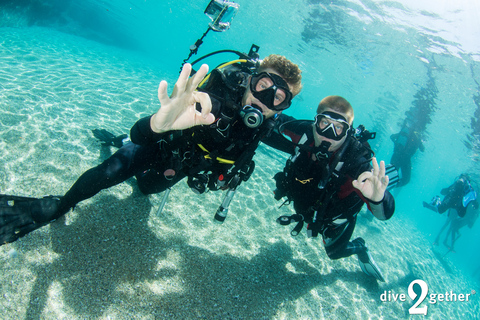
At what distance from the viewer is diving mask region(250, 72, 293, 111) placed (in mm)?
3072

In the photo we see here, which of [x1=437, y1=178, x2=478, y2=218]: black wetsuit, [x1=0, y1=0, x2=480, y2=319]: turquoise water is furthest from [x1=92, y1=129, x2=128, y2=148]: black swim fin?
[x1=437, y1=178, x2=478, y2=218]: black wetsuit

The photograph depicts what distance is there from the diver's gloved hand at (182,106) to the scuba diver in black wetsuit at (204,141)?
0.01m

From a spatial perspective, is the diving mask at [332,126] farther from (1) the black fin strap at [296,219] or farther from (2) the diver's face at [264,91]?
(1) the black fin strap at [296,219]

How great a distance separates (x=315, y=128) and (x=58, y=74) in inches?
522

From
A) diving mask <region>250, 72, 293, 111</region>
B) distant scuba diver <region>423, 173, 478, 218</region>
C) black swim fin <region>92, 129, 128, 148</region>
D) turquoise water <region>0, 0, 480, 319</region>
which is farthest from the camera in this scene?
distant scuba diver <region>423, 173, 478, 218</region>

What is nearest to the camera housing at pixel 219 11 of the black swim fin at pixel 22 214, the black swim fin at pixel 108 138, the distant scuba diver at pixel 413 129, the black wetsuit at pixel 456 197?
the black swim fin at pixel 108 138

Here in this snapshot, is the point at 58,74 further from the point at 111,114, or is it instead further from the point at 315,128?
the point at 315,128

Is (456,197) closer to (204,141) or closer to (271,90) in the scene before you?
(271,90)

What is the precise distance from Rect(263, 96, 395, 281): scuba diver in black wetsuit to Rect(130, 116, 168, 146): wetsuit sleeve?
7.42 feet

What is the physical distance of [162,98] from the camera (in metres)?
2.15

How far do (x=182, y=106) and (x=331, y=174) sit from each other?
2678mm

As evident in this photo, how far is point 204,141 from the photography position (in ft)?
10.7

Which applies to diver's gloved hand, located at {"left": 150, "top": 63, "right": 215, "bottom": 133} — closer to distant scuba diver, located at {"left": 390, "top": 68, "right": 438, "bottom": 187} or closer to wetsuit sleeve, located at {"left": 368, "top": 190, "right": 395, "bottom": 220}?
wetsuit sleeve, located at {"left": 368, "top": 190, "right": 395, "bottom": 220}

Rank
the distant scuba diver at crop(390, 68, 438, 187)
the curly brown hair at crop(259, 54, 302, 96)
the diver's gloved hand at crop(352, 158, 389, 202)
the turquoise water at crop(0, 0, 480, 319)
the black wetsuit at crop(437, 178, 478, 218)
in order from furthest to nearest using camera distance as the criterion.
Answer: the distant scuba diver at crop(390, 68, 438, 187) < the black wetsuit at crop(437, 178, 478, 218) < the turquoise water at crop(0, 0, 480, 319) < the curly brown hair at crop(259, 54, 302, 96) < the diver's gloved hand at crop(352, 158, 389, 202)
